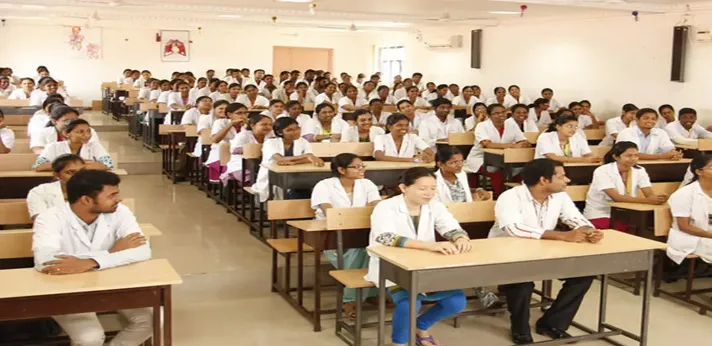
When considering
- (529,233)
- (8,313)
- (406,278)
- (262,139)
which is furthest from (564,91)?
(8,313)

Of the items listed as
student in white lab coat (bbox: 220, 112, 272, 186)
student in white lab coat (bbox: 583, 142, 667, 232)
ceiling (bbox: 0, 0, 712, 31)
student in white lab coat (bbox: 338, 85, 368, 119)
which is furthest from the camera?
student in white lab coat (bbox: 338, 85, 368, 119)

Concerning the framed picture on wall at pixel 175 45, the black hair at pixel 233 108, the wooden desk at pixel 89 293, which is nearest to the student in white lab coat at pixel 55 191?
the wooden desk at pixel 89 293

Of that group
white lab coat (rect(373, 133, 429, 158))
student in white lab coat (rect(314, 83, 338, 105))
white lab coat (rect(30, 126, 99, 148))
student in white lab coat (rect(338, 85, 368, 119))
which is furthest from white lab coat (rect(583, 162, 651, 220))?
Answer: student in white lab coat (rect(314, 83, 338, 105))

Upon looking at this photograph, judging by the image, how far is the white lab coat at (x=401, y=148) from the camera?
698cm

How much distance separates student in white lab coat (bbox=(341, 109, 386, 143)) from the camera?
747cm

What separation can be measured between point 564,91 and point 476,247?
1003 cm

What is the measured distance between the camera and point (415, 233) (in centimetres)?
A: 390

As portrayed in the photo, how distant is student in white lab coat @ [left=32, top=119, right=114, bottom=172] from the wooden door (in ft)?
50.3

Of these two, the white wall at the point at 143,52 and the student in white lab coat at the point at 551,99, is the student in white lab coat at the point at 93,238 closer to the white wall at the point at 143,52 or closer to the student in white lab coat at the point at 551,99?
the student in white lab coat at the point at 551,99

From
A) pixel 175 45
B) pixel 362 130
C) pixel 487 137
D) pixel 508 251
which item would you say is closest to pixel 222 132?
pixel 362 130

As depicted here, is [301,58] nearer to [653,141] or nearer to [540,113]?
[540,113]

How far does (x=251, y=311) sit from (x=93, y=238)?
4.77 ft

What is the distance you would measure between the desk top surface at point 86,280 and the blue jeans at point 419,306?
1.18 metres

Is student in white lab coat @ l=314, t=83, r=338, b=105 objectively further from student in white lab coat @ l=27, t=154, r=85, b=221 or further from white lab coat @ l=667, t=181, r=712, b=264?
student in white lab coat @ l=27, t=154, r=85, b=221
